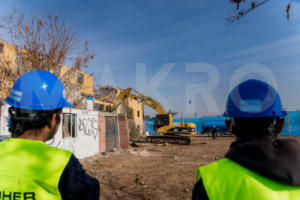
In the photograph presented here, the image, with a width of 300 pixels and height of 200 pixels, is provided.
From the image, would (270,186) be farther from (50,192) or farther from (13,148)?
(13,148)

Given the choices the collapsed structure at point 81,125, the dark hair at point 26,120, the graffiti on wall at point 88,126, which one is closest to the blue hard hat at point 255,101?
the dark hair at point 26,120

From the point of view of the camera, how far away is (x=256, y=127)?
1.32 m

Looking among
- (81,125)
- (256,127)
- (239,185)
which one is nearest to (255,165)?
(239,185)

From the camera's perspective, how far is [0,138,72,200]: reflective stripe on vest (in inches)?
46.3

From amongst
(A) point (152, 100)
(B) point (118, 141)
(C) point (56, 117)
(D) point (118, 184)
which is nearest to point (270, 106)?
(C) point (56, 117)

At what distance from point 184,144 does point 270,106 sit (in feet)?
54.2

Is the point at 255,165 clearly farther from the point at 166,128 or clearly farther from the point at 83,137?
the point at 166,128

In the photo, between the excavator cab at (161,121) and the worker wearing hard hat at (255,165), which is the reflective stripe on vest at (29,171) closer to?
the worker wearing hard hat at (255,165)

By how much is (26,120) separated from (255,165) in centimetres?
145

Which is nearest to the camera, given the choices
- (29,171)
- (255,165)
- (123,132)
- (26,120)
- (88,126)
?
(255,165)

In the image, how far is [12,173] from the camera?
3.90 feet

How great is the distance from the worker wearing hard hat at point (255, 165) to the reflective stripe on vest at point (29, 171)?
2.78 feet

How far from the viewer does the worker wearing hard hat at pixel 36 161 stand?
1181mm

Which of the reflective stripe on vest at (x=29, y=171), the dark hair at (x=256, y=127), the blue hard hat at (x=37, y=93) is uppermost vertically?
the blue hard hat at (x=37, y=93)
